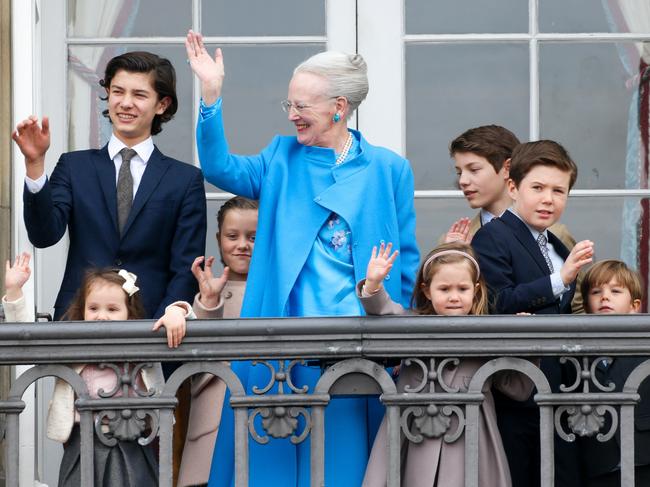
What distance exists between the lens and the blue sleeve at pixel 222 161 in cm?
618

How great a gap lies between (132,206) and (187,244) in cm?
24

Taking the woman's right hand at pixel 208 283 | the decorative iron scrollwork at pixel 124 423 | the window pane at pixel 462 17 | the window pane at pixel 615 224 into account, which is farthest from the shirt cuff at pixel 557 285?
the window pane at pixel 462 17

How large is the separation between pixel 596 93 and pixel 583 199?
46 centimetres

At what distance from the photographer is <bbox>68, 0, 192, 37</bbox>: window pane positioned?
7938mm

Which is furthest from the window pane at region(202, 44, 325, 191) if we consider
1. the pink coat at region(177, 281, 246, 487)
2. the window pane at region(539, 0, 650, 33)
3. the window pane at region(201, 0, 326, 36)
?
the pink coat at region(177, 281, 246, 487)

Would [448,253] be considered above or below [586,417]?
above

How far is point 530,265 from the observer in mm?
6418

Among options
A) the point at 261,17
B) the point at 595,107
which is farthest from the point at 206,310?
the point at 595,107

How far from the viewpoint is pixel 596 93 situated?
7973 millimetres

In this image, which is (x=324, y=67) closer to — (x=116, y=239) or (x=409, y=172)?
(x=409, y=172)

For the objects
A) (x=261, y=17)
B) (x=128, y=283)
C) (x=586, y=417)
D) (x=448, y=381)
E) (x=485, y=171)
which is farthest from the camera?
(x=261, y=17)

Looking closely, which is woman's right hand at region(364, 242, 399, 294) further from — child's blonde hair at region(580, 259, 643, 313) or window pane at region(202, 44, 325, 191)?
window pane at region(202, 44, 325, 191)

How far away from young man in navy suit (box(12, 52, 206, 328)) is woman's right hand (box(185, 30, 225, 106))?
59 centimetres

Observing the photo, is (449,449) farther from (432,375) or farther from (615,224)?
(615,224)
